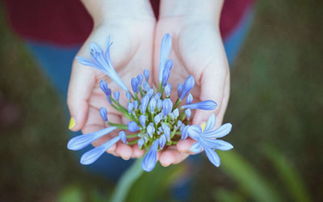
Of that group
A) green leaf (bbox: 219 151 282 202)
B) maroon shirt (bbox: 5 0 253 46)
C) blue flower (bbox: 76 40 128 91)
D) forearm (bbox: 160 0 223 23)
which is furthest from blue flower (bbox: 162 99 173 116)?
green leaf (bbox: 219 151 282 202)

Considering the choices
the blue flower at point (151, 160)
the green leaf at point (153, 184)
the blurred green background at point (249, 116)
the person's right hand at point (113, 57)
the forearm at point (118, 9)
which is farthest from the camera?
the blurred green background at point (249, 116)

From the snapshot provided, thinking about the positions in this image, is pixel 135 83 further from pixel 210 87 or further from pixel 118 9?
pixel 118 9

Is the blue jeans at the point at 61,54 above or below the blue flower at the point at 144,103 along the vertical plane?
below

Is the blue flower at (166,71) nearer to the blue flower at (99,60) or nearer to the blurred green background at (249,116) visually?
the blue flower at (99,60)

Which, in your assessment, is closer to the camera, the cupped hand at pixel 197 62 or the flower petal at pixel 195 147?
the flower petal at pixel 195 147

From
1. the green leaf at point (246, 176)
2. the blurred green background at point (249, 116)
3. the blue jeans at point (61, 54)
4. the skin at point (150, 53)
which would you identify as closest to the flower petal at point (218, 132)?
the skin at point (150, 53)

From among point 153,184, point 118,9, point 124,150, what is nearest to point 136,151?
point 124,150

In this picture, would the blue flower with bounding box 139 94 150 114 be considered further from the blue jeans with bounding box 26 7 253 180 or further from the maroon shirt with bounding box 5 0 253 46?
the blue jeans with bounding box 26 7 253 180
